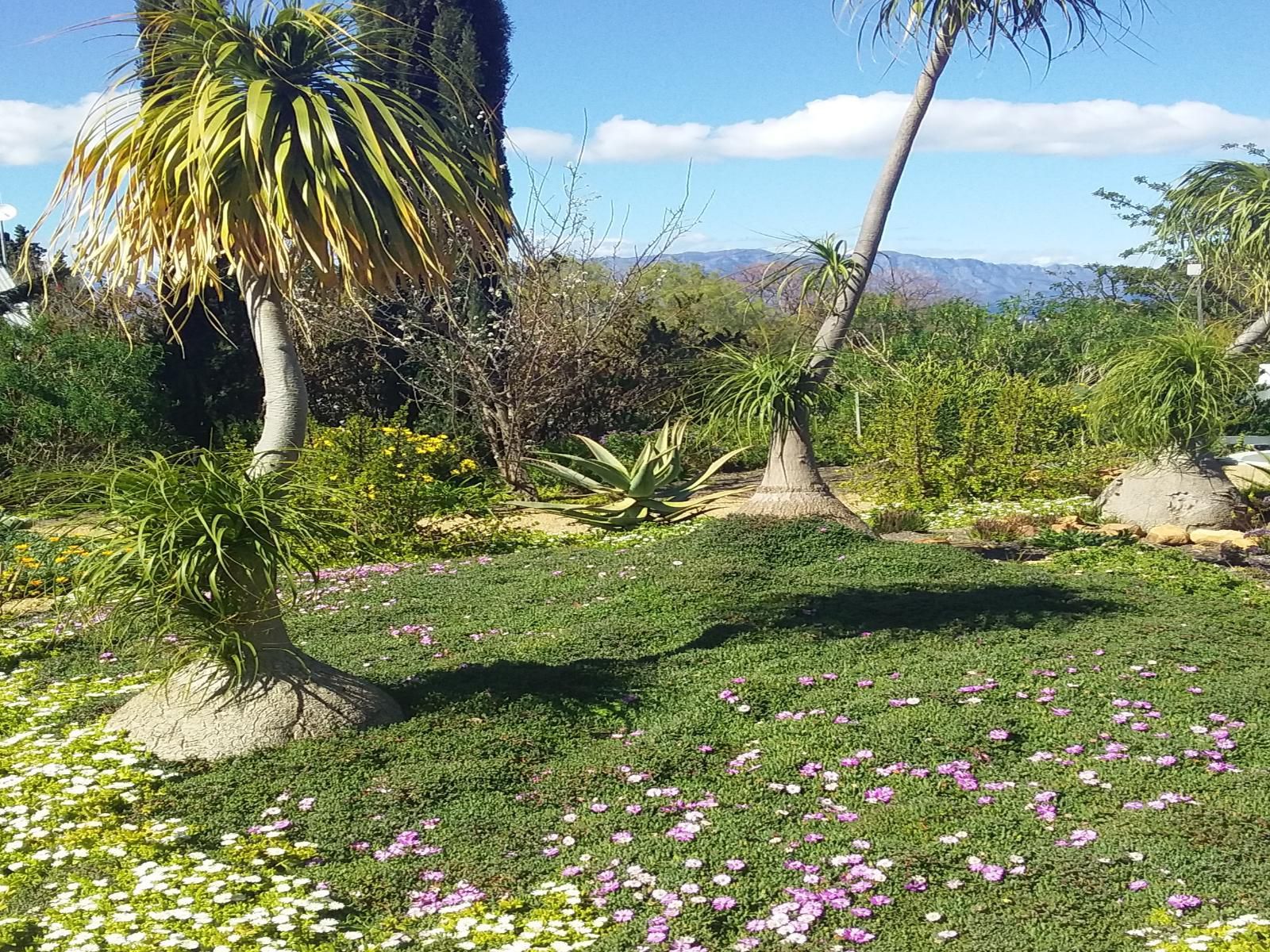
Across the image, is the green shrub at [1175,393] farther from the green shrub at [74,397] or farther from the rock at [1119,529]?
the green shrub at [74,397]

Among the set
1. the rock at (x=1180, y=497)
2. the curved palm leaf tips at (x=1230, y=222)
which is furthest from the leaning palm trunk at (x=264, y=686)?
the curved palm leaf tips at (x=1230, y=222)

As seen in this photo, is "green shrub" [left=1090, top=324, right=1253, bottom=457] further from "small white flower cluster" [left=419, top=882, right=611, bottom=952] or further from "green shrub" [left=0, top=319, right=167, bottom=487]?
"green shrub" [left=0, top=319, right=167, bottom=487]

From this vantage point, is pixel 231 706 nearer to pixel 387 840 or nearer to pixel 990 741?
pixel 387 840

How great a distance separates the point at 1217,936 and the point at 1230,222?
11751 millimetres

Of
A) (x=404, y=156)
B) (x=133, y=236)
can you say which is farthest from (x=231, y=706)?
(x=404, y=156)

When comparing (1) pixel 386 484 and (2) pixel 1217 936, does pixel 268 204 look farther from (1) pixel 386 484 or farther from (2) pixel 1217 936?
(1) pixel 386 484

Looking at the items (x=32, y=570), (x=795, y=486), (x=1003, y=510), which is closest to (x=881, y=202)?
(x=795, y=486)

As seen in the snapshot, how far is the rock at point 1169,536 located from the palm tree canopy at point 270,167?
21.7 ft

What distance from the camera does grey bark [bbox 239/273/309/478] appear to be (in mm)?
5109

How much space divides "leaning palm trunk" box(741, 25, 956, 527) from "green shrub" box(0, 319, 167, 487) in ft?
24.3

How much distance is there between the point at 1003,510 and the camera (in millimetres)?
11242

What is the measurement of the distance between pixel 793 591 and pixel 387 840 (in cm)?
390

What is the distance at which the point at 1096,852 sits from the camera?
147 inches

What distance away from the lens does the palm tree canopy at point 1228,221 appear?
41.5ft
